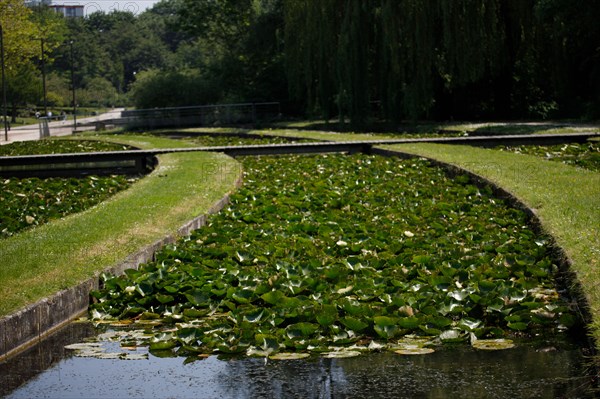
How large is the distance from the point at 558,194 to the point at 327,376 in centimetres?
673

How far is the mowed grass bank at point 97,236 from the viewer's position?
7.62m

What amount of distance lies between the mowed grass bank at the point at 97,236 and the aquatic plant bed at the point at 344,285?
1.19 feet

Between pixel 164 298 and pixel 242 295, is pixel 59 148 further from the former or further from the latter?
pixel 242 295

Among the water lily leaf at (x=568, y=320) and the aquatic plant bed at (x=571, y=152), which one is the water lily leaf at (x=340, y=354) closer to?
the water lily leaf at (x=568, y=320)

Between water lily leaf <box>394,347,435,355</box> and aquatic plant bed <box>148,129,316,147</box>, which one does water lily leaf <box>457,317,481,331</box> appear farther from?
aquatic plant bed <box>148,129,316,147</box>

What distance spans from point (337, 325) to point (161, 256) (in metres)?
2.97

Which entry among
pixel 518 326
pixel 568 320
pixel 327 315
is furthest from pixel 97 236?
pixel 568 320

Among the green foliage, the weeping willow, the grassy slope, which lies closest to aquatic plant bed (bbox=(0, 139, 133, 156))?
the weeping willow

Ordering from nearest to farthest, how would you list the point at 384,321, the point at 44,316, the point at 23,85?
1. the point at 384,321
2. the point at 44,316
3. the point at 23,85

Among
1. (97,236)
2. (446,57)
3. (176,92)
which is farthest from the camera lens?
(176,92)

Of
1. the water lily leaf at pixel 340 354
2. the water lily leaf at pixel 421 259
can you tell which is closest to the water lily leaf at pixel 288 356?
the water lily leaf at pixel 340 354

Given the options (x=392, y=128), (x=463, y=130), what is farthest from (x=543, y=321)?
(x=392, y=128)

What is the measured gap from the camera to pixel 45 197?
52.3ft

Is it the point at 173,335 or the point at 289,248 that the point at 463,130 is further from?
the point at 173,335
